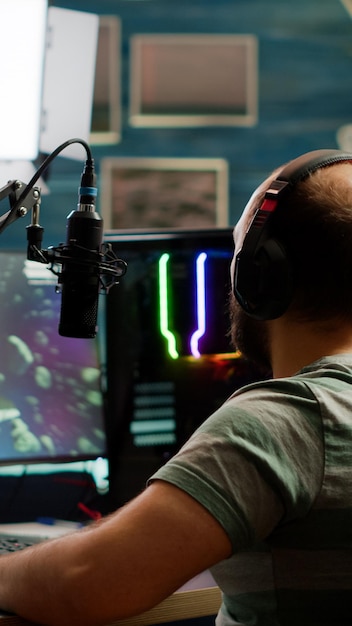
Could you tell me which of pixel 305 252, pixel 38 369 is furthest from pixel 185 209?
pixel 305 252

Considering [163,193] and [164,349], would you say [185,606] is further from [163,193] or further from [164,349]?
[163,193]

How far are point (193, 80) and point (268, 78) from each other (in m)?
0.20

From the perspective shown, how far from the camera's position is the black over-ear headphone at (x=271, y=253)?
36.2 inches

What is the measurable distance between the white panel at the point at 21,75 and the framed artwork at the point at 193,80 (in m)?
0.49

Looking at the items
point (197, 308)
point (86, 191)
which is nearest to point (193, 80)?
point (197, 308)

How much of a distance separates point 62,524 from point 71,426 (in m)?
0.19

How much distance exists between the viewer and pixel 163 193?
2143 mm

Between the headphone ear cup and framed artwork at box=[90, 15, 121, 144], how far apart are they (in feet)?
4.03

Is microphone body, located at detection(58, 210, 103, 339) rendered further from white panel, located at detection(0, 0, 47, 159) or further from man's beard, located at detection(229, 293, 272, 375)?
white panel, located at detection(0, 0, 47, 159)

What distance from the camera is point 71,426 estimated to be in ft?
5.28

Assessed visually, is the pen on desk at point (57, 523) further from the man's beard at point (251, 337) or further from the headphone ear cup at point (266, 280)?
the headphone ear cup at point (266, 280)

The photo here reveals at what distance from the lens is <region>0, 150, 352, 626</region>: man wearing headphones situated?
762 millimetres

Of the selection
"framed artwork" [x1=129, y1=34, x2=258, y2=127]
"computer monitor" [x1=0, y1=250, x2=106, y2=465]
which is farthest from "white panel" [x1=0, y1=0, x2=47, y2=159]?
"framed artwork" [x1=129, y1=34, x2=258, y2=127]

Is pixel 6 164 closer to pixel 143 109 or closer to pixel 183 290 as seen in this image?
pixel 183 290
